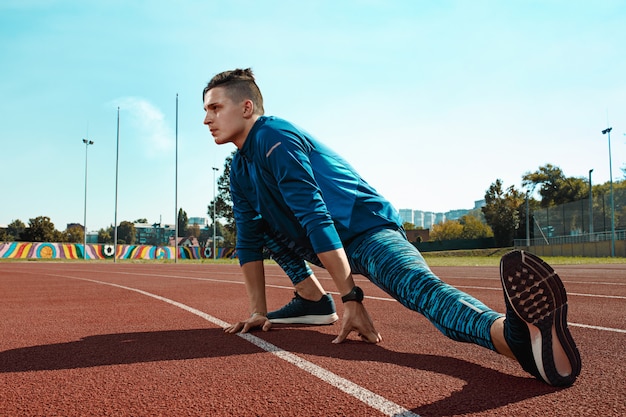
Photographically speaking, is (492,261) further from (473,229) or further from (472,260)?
(473,229)

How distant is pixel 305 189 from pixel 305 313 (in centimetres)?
151

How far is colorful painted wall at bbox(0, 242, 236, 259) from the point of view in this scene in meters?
44.7

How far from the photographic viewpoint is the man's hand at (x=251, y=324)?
3545mm

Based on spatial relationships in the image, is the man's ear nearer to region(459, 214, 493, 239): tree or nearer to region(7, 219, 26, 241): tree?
region(459, 214, 493, 239): tree

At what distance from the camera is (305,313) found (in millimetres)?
3990

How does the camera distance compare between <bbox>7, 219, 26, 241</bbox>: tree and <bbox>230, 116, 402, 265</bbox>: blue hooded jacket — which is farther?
<bbox>7, 219, 26, 241</bbox>: tree

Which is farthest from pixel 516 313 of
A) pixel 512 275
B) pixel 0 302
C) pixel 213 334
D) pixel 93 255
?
pixel 93 255

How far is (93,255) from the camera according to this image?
162 ft

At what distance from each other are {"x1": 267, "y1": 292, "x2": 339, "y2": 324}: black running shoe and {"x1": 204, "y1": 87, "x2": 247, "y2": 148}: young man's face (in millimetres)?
1484

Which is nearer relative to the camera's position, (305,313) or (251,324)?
(251,324)

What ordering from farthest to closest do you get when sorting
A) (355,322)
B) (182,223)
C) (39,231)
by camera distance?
(182,223) → (39,231) → (355,322)

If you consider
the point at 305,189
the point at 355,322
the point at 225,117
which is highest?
the point at 225,117

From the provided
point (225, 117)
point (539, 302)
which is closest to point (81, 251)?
point (225, 117)

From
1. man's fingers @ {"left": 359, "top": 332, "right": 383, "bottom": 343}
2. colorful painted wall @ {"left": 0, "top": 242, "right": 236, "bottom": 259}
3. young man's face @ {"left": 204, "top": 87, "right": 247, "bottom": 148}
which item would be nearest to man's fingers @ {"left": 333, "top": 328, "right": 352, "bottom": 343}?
man's fingers @ {"left": 359, "top": 332, "right": 383, "bottom": 343}
